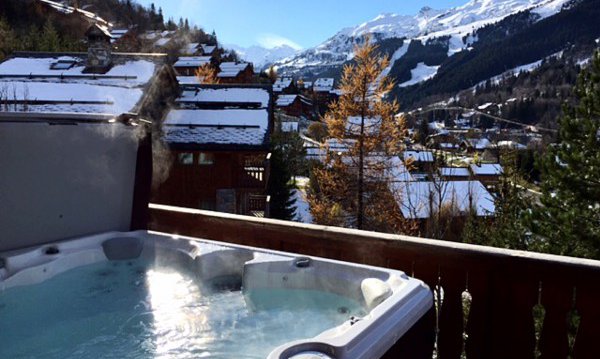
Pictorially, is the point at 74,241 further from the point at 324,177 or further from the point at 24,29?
the point at 24,29

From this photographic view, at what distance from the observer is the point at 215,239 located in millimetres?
2898

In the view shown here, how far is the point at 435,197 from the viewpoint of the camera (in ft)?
41.8

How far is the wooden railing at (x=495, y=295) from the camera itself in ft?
5.73

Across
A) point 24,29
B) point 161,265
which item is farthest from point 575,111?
point 24,29


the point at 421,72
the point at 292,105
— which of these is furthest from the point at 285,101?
the point at 421,72

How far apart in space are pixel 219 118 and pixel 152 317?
9.21 meters

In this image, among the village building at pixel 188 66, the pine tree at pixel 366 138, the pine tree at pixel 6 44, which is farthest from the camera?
the village building at pixel 188 66

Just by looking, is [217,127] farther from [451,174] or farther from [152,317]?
[152,317]

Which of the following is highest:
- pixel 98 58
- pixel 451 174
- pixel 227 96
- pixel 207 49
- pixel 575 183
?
pixel 207 49

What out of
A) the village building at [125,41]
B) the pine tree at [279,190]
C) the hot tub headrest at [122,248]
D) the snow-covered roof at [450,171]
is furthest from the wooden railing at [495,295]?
the village building at [125,41]

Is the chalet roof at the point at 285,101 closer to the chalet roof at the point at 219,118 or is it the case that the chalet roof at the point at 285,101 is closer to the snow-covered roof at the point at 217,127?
the chalet roof at the point at 219,118

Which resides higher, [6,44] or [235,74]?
[235,74]

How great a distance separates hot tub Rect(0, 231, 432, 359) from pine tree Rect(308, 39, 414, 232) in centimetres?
826

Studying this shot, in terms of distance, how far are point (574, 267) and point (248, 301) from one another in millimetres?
1572
